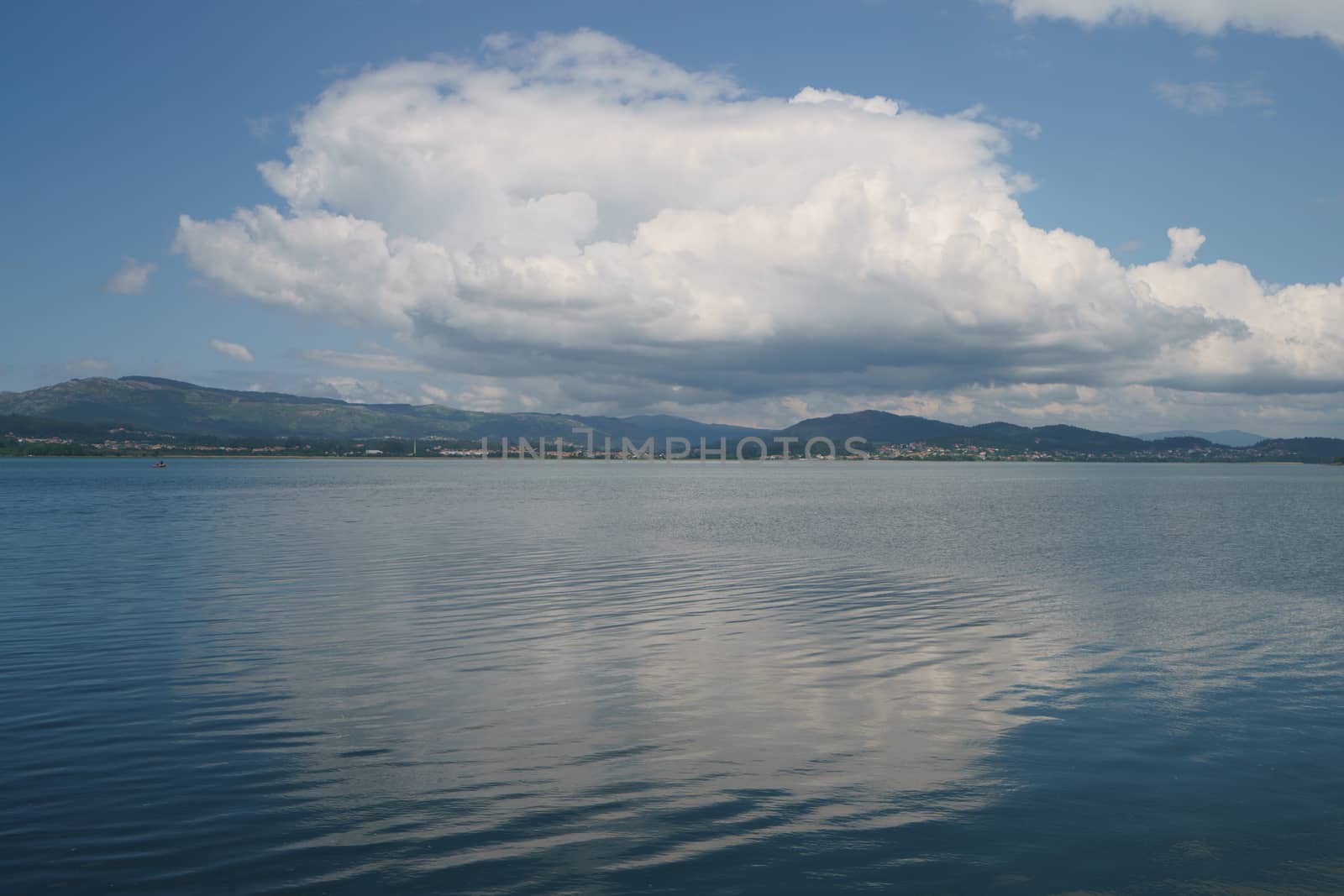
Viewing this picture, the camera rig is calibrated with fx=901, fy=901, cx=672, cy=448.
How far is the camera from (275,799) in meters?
12.2

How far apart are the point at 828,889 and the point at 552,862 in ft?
10.4

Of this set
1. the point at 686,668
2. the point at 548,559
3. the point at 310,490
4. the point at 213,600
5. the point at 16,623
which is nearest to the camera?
the point at 686,668

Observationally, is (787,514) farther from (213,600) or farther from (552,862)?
(552,862)

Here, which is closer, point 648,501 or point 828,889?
point 828,889

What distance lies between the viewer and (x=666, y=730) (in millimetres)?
15859

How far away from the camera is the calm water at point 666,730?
1062 cm

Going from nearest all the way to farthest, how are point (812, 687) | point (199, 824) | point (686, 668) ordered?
point (199, 824) → point (812, 687) → point (686, 668)

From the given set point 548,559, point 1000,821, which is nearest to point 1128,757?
point 1000,821

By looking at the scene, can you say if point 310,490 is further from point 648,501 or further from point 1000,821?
point 1000,821

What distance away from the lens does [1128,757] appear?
571 inches

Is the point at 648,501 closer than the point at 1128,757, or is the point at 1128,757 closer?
the point at 1128,757

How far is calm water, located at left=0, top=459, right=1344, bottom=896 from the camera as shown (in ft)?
34.8

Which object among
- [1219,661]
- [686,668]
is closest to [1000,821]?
[686,668]

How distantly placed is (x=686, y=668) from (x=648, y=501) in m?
75.8
